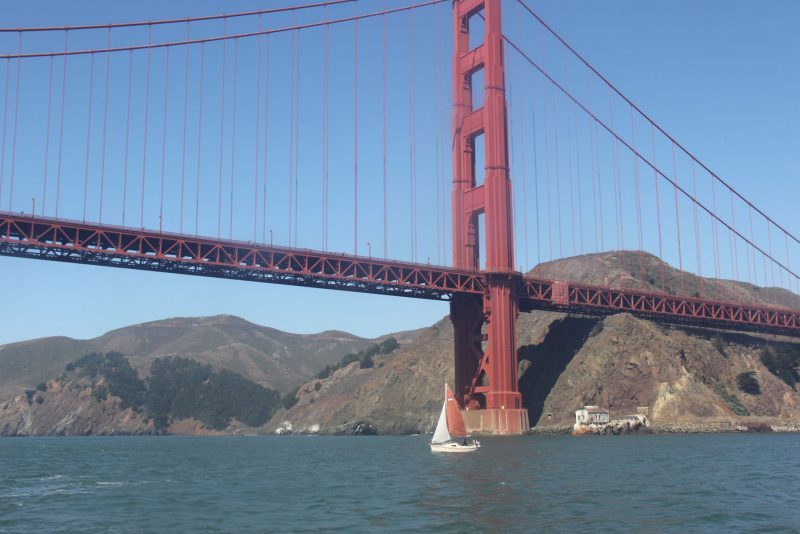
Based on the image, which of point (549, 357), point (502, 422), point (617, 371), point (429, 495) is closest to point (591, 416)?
point (617, 371)

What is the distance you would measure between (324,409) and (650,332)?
226 feet

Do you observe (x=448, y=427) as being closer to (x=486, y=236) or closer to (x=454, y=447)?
(x=454, y=447)

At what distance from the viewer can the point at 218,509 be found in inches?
1253

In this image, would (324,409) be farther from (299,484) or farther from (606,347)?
(299,484)

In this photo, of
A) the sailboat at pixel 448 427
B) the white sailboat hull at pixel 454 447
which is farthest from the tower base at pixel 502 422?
Result: the white sailboat hull at pixel 454 447

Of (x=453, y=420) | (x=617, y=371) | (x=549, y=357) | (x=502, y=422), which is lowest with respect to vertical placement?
(x=502, y=422)

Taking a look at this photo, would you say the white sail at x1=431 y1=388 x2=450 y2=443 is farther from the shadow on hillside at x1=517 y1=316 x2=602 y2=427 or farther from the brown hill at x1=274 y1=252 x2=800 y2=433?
the shadow on hillside at x1=517 y1=316 x2=602 y2=427

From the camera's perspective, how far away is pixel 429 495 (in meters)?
34.7

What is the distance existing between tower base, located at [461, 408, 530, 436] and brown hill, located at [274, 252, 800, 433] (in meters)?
11.4

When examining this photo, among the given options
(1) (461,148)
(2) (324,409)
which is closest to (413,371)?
(2) (324,409)

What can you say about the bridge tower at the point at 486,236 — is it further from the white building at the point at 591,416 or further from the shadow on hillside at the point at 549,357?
the shadow on hillside at the point at 549,357

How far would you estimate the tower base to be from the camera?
90.0 metres

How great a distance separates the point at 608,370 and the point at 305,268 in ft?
139

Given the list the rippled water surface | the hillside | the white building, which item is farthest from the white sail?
the hillside
